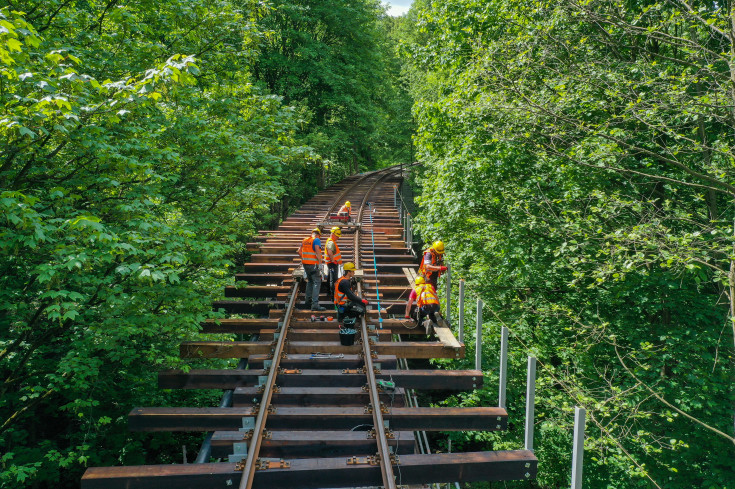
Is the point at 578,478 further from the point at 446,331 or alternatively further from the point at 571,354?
the point at 571,354

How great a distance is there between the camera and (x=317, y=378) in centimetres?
725

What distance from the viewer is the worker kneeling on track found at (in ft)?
29.0

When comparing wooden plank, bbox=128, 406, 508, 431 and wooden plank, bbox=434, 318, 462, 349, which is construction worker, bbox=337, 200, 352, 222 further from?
wooden plank, bbox=128, 406, 508, 431

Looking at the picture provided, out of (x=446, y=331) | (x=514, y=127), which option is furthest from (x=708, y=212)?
(x=446, y=331)

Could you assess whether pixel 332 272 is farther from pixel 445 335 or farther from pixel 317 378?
pixel 317 378

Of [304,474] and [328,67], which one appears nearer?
[304,474]

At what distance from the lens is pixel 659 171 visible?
11.1m

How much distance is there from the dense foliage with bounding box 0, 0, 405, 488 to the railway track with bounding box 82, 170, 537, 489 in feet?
3.81

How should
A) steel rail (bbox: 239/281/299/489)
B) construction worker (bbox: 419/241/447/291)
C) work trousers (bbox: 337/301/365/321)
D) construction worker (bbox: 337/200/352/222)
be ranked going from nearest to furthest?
steel rail (bbox: 239/281/299/489)
work trousers (bbox: 337/301/365/321)
construction worker (bbox: 419/241/447/291)
construction worker (bbox: 337/200/352/222)

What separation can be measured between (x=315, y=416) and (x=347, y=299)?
3.01m

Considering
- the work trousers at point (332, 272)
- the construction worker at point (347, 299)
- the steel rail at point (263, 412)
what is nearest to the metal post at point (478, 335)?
the construction worker at point (347, 299)

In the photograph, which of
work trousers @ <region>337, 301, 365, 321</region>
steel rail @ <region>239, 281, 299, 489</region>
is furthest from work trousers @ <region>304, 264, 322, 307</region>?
work trousers @ <region>337, 301, 365, 321</region>

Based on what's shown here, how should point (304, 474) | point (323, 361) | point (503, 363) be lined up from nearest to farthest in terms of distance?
point (304, 474) < point (503, 363) < point (323, 361)

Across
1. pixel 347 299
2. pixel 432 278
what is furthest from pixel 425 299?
pixel 347 299
